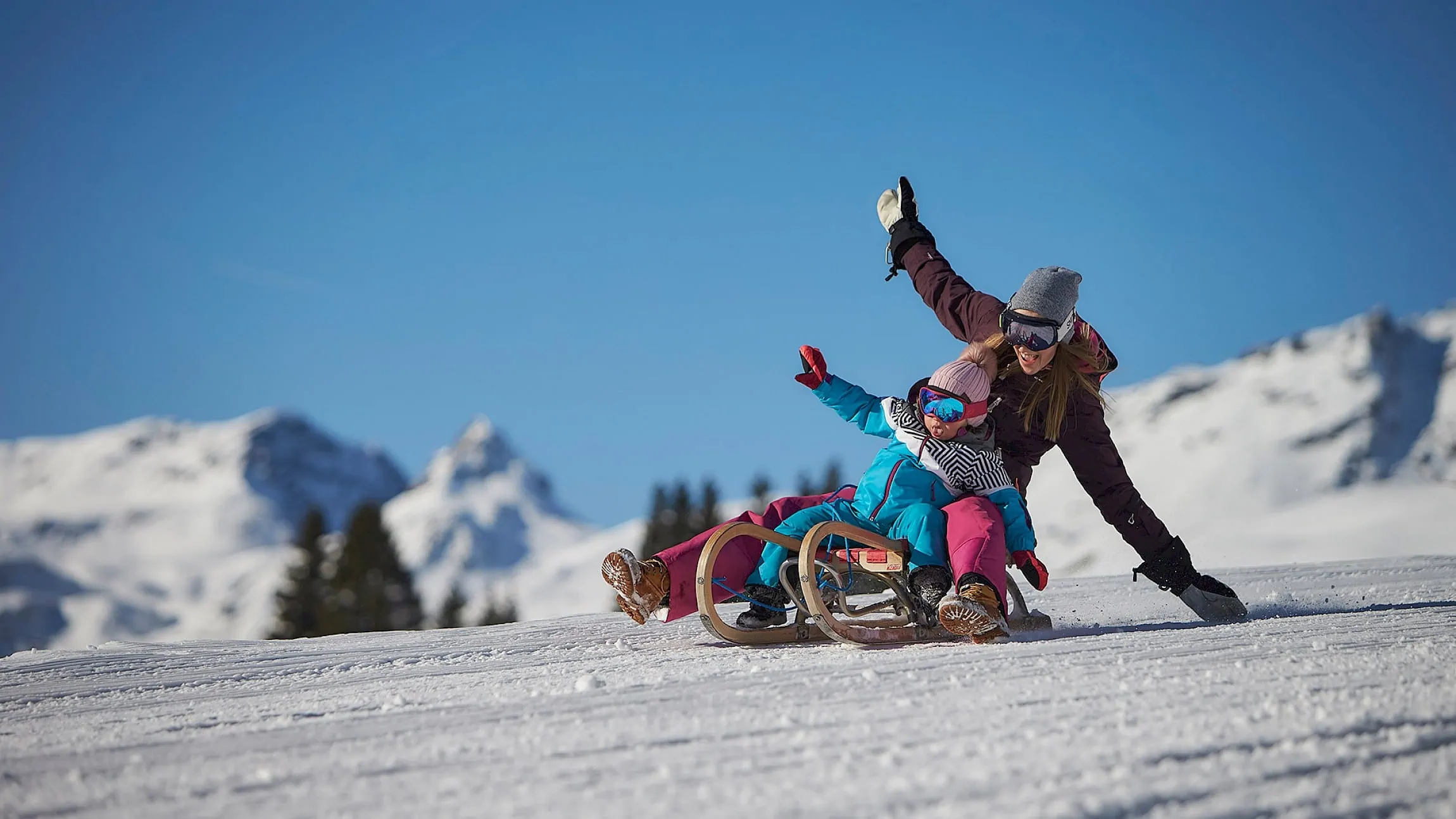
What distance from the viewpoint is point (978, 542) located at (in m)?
3.45

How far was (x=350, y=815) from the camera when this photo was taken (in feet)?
5.59

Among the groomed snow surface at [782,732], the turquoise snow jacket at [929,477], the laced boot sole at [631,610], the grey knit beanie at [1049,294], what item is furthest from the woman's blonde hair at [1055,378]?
the laced boot sole at [631,610]

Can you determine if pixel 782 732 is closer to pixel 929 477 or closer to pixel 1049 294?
pixel 929 477

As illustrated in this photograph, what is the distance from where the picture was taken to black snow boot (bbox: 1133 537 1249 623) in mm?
4102

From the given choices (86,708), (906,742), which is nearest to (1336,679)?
(906,742)

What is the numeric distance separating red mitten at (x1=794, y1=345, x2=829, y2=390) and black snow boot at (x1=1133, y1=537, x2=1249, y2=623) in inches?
54.1

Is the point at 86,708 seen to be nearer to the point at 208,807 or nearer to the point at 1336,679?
the point at 208,807

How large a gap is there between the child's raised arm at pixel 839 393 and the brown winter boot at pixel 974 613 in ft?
2.74

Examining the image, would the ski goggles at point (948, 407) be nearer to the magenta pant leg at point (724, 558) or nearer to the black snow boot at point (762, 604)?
the magenta pant leg at point (724, 558)

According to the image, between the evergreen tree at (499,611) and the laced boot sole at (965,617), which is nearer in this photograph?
the laced boot sole at (965,617)

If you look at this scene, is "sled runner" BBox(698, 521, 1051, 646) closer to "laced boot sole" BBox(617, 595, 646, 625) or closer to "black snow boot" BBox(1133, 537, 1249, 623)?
"laced boot sole" BBox(617, 595, 646, 625)

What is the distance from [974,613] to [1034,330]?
1.21 metres

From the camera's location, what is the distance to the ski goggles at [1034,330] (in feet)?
13.1

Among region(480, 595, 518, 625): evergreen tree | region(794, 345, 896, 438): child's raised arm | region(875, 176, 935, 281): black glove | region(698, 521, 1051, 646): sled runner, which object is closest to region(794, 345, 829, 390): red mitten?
region(794, 345, 896, 438): child's raised arm
